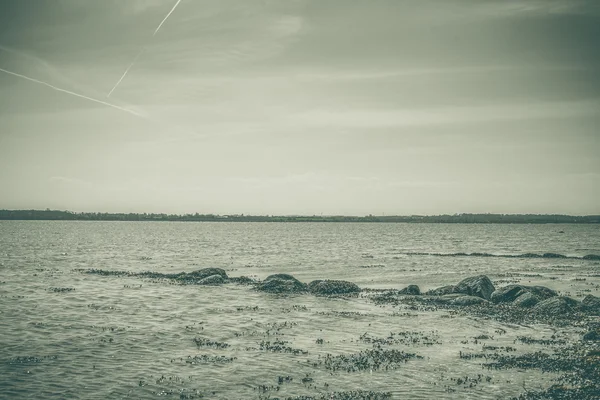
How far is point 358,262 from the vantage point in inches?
2704

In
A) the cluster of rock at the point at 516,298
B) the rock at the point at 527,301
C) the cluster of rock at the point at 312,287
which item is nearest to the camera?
the cluster of rock at the point at 516,298

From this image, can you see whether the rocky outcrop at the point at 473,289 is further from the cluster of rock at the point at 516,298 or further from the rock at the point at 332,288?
the rock at the point at 332,288

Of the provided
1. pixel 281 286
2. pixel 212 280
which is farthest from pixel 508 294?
pixel 212 280

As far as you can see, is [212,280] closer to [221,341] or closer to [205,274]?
[205,274]

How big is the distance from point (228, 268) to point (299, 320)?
3377 cm

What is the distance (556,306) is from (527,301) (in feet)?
8.11

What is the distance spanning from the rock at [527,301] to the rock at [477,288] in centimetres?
297

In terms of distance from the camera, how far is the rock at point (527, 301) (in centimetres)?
3231

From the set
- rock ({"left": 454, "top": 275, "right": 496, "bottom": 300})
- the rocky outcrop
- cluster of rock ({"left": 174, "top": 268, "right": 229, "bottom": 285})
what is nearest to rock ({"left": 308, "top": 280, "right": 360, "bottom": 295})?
the rocky outcrop

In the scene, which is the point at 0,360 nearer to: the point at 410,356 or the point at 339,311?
the point at 410,356

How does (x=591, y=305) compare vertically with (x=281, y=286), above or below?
above

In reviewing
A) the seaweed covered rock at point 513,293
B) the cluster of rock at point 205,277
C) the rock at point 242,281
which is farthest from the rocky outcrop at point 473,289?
the cluster of rock at point 205,277

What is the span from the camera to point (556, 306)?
30.1 meters

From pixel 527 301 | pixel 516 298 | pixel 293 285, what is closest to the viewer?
pixel 527 301
